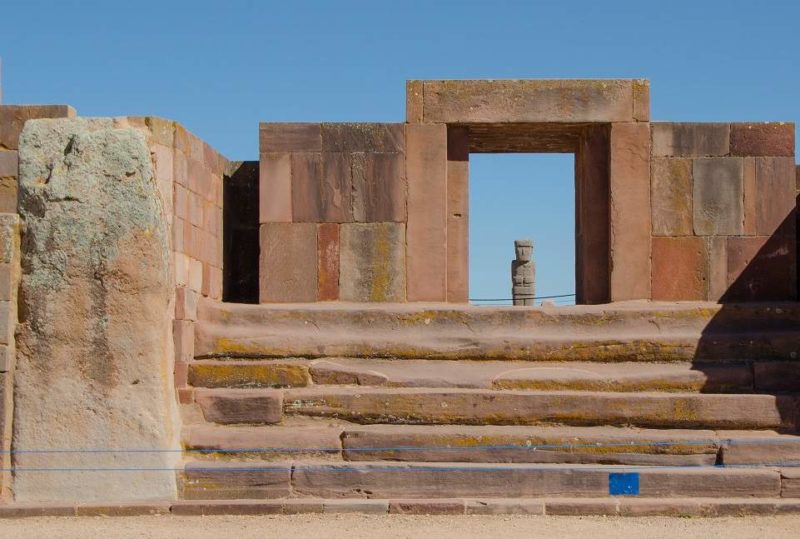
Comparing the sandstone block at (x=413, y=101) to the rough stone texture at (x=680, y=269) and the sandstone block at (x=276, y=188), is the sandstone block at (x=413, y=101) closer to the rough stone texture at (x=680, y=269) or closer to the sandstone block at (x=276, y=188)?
the sandstone block at (x=276, y=188)

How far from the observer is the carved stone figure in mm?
23125

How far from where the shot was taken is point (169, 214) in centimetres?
1016

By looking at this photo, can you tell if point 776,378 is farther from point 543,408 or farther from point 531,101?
point 531,101

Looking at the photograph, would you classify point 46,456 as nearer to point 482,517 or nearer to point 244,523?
point 244,523

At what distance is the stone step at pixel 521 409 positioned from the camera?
9.94 meters

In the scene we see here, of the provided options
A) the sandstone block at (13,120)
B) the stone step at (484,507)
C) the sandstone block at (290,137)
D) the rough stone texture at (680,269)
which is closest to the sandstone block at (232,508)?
the stone step at (484,507)

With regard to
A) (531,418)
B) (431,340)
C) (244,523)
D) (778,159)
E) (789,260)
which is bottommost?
(244,523)

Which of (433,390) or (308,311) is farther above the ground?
(308,311)

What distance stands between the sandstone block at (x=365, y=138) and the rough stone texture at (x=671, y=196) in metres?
2.57

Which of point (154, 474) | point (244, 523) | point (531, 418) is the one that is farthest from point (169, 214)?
point (531, 418)

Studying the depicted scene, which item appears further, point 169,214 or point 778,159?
point 778,159

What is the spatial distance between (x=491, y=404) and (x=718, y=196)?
3595 millimetres

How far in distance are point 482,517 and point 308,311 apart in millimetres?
2981

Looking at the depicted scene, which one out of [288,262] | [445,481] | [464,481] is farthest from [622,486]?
[288,262]
